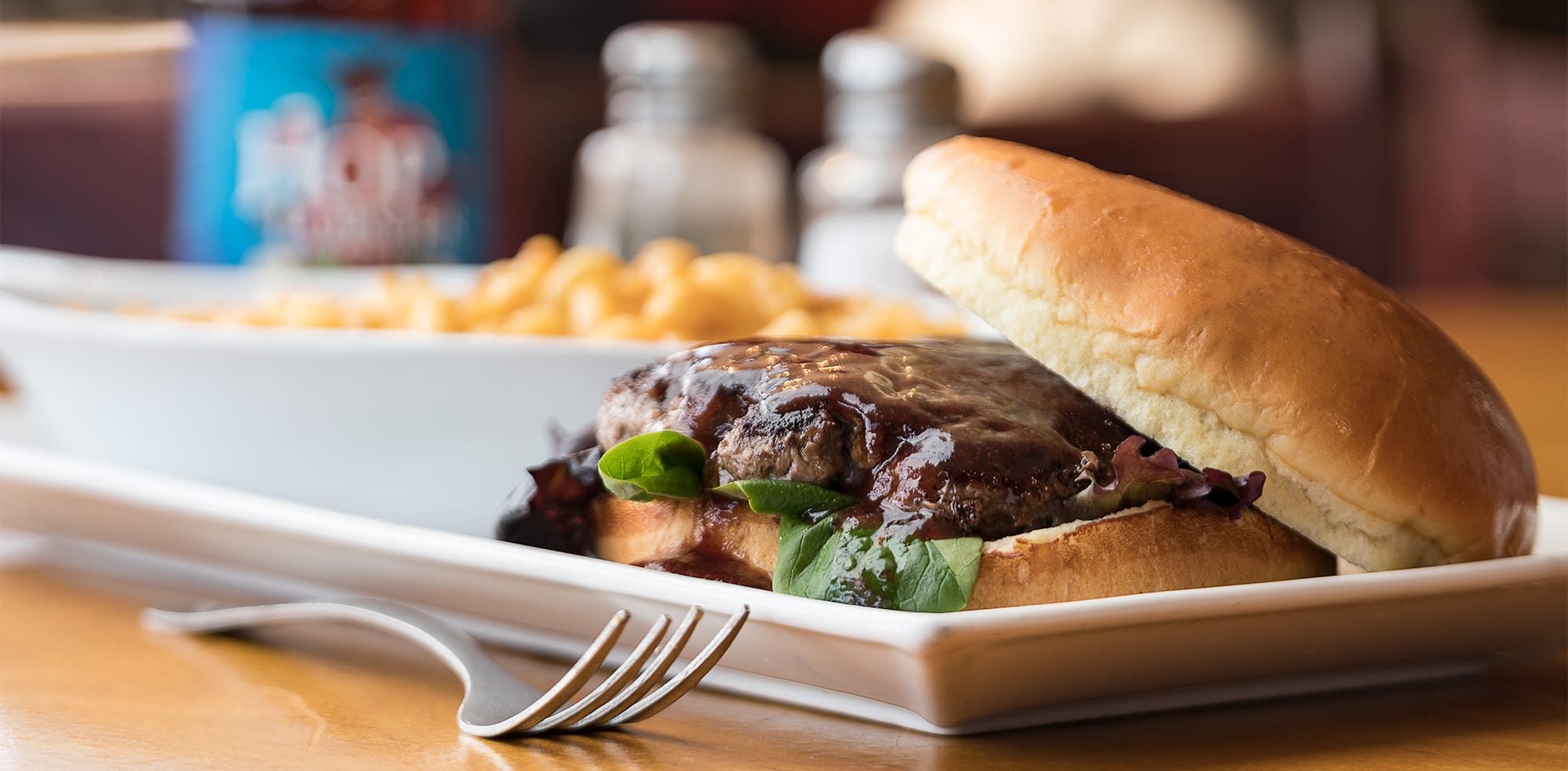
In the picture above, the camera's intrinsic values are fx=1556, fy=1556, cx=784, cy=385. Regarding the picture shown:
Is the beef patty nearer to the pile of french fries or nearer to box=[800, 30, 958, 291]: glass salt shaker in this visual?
the pile of french fries

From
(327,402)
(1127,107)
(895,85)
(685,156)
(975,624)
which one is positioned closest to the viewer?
(975,624)

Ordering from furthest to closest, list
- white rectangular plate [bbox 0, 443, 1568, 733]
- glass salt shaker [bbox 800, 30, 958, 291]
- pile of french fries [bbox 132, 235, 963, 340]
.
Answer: glass salt shaker [bbox 800, 30, 958, 291] → pile of french fries [bbox 132, 235, 963, 340] → white rectangular plate [bbox 0, 443, 1568, 733]

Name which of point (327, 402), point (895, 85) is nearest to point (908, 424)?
point (327, 402)

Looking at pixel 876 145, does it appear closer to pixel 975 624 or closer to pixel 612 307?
pixel 612 307

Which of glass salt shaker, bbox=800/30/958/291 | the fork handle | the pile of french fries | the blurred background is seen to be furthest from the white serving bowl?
the blurred background

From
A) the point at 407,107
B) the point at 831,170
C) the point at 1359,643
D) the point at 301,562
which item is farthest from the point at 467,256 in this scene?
the point at 1359,643

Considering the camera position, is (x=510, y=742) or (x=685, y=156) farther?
(x=685, y=156)

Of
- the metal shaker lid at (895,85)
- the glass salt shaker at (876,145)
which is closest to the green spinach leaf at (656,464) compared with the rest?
the glass salt shaker at (876,145)
